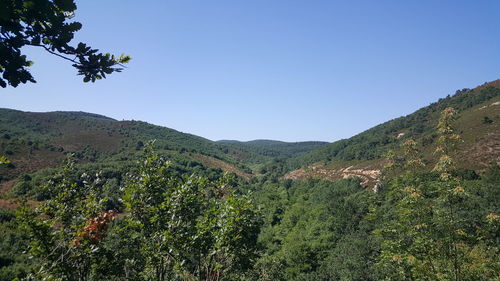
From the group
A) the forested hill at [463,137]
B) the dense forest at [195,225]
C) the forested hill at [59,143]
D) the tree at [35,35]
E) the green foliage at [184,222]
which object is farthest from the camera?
the forested hill at [59,143]

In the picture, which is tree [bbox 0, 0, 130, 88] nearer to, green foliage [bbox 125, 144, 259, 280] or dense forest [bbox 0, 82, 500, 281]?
dense forest [bbox 0, 82, 500, 281]

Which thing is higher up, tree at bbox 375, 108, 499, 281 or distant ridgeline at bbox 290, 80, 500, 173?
distant ridgeline at bbox 290, 80, 500, 173

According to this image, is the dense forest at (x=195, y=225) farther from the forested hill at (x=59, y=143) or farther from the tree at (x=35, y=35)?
the forested hill at (x=59, y=143)

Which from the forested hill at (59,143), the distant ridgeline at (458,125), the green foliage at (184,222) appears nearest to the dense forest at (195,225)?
the green foliage at (184,222)

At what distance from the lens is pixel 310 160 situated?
15812 centimetres

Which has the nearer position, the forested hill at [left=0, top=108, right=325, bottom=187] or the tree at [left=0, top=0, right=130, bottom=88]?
the tree at [left=0, top=0, right=130, bottom=88]

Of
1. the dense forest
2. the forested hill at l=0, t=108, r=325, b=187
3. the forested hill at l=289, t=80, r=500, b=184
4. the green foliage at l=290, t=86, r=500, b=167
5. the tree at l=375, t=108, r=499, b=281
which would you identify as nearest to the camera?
the dense forest

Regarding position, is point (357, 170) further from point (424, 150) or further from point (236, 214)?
point (236, 214)

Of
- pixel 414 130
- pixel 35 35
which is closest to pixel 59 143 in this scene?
pixel 35 35

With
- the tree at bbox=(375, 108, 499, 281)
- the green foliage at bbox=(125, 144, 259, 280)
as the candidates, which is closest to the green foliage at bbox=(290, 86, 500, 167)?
the tree at bbox=(375, 108, 499, 281)

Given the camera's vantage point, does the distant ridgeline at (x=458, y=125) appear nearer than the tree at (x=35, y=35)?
No

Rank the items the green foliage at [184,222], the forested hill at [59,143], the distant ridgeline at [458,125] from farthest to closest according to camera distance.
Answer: the forested hill at [59,143] < the distant ridgeline at [458,125] < the green foliage at [184,222]

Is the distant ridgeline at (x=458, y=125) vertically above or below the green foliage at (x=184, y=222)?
above

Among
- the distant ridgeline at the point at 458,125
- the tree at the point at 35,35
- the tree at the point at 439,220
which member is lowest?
the tree at the point at 439,220
